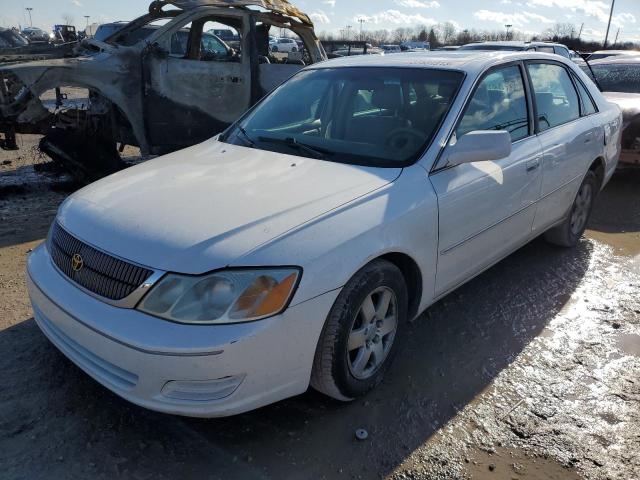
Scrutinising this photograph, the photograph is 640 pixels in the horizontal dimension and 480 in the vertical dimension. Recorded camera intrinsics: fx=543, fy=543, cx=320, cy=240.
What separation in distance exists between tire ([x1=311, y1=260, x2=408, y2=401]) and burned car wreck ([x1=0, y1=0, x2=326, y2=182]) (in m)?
4.52

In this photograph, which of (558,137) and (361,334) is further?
(558,137)

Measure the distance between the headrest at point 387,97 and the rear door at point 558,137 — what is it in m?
1.20

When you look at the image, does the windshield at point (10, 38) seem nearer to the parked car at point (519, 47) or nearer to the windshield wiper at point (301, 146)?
the parked car at point (519, 47)

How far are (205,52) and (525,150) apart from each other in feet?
19.1

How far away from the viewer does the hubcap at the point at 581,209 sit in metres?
4.75

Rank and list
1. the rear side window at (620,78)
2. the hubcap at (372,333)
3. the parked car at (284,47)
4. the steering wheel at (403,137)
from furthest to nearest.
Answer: the parked car at (284,47)
the rear side window at (620,78)
the steering wheel at (403,137)
the hubcap at (372,333)

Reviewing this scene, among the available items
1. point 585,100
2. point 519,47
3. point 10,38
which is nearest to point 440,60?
point 585,100

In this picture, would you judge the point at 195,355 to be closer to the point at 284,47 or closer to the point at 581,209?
the point at 581,209

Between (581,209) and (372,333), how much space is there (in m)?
3.08

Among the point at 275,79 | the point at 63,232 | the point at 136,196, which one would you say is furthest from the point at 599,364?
the point at 275,79

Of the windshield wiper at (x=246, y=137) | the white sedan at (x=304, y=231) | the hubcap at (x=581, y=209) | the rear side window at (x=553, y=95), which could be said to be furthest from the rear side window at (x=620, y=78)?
the windshield wiper at (x=246, y=137)

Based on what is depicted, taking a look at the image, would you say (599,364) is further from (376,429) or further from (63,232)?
(63,232)

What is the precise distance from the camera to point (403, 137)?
3096 millimetres

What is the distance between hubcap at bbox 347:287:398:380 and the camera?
2.63m
